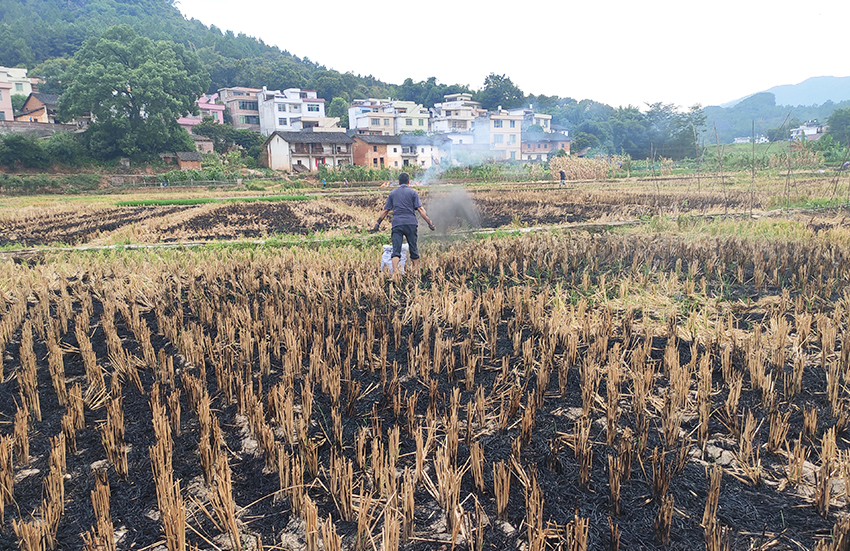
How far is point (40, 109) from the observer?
2115 inches

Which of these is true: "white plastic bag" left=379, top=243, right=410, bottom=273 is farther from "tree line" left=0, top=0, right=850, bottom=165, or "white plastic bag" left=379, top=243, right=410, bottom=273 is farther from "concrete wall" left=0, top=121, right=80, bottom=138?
"concrete wall" left=0, top=121, right=80, bottom=138

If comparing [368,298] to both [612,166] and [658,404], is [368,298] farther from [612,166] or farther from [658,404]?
[612,166]

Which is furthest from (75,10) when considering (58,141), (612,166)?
(612,166)

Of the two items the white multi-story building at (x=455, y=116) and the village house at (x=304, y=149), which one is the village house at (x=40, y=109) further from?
the white multi-story building at (x=455, y=116)

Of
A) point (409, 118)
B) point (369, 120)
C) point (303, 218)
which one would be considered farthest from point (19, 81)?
point (303, 218)

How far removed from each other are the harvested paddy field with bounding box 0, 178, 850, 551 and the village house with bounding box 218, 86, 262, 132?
66697 millimetres

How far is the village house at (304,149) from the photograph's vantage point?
5153cm

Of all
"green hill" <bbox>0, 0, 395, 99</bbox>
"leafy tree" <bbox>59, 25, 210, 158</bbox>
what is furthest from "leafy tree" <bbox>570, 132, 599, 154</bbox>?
"leafy tree" <bbox>59, 25, 210, 158</bbox>

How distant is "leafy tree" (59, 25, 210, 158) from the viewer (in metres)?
42.1

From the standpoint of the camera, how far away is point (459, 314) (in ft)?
17.5

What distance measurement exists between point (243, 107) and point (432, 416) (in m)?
72.7

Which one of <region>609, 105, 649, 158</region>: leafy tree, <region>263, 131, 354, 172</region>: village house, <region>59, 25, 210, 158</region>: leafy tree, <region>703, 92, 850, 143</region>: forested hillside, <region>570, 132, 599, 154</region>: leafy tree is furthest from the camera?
<region>703, 92, 850, 143</region>: forested hillside

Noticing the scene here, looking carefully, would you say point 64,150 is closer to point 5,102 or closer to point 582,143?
point 5,102

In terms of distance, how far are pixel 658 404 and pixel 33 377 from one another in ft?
16.0
